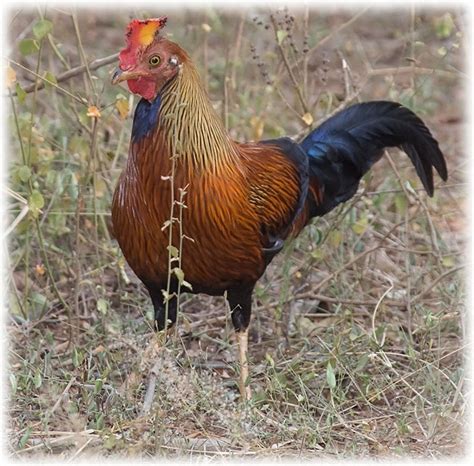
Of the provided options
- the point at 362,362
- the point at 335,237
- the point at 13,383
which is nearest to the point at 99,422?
the point at 13,383

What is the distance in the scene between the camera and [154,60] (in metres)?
3.97

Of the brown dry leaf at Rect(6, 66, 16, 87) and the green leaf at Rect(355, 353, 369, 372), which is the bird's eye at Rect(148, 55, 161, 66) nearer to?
the brown dry leaf at Rect(6, 66, 16, 87)

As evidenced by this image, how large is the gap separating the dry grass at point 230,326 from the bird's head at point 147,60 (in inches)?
9.5

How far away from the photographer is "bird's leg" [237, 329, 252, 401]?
423 centimetres

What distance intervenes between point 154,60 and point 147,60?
3cm

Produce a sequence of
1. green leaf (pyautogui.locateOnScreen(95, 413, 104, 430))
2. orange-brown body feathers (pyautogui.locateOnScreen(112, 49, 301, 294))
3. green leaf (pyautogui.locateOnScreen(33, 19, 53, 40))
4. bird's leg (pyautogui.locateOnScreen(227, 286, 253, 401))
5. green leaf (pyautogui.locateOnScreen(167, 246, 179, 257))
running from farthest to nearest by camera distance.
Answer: bird's leg (pyautogui.locateOnScreen(227, 286, 253, 401)) < green leaf (pyautogui.locateOnScreen(33, 19, 53, 40)) < orange-brown body feathers (pyautogui.locateOnScreen(112, 49, 301, 294)) < green leaf (pyautogui.locateOnScreen(95, 413, 104, 430)) < green leaf (pyautogui.locateOnScreen(167, 246, 179, 257))

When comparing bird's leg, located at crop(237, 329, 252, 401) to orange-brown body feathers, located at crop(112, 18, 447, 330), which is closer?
orange-brown body feathers, located at crop(112, 18, 447, 330)

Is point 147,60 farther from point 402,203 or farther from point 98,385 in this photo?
point 402,203

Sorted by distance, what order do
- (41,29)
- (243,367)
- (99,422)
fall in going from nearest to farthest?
(99,422), (41,29), (243,367)

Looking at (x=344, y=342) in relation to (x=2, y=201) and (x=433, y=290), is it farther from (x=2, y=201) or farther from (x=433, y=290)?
(x=2, y=201)

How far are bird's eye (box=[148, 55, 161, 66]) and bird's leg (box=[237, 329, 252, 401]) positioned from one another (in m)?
1.22

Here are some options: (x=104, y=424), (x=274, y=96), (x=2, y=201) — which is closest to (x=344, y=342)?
(x=104, y=424)

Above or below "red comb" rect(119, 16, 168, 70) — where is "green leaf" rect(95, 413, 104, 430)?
below

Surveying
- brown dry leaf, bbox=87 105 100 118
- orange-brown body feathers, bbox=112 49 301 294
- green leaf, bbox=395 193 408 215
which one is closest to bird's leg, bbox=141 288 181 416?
orange-brown body feathers, bbox=112 49 301 294
